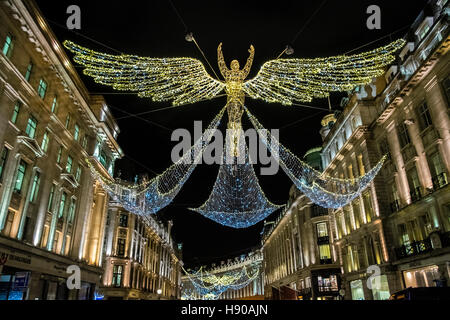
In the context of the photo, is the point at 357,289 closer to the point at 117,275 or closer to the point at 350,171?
the point at 350,171

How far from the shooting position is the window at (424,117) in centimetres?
2100

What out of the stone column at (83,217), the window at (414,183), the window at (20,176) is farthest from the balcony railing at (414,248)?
the window at (20,176)

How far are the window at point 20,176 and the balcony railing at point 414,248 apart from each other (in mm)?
25759

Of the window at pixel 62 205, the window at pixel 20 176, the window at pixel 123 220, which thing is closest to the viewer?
the window at pixel 20 176

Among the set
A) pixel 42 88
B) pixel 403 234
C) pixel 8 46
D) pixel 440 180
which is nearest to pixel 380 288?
pixel 403 234

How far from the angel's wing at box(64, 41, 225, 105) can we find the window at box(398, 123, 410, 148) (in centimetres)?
1804

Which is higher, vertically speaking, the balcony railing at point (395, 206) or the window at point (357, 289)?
the balcony railing at point (395, 206)

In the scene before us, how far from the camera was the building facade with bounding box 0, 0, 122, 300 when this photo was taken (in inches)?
688

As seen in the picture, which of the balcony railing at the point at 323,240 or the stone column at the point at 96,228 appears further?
the balcony railing at the point at 323,240

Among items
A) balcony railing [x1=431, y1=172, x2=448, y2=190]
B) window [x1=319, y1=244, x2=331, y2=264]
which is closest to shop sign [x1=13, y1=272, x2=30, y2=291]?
balcony railing [x1=431, y1=172, x2=448, y2=190]

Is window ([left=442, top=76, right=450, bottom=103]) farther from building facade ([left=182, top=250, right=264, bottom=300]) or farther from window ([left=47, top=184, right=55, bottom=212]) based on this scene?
building facade ([left=182, top=250, right=264, bottom=300])

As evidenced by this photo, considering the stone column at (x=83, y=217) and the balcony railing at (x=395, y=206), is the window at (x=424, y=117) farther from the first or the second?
the stone column at (x=83, y=217)

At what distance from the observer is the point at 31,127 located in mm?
20406
